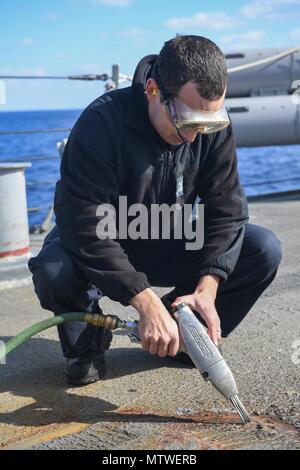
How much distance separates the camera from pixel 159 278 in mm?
2980

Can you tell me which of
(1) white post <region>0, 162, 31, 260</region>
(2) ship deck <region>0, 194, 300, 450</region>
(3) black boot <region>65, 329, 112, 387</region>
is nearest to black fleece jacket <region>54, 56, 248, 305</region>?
(3) black boot <region>65, 329, 112, 387</region>

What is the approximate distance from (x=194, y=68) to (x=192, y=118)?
0.16 m

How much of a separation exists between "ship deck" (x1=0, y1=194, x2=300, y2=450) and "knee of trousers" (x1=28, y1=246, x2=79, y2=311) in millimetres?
396

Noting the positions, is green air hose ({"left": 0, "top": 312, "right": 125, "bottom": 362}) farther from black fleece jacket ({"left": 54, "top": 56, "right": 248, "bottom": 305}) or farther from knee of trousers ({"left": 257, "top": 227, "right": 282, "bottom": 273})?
knee of trousers ({"left": 257, "top": 227, "right": 282, "bottom": 273})

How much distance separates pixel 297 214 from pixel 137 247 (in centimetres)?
357

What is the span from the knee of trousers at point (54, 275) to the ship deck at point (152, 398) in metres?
0.40

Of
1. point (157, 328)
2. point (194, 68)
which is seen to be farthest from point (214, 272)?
point (194, 68)

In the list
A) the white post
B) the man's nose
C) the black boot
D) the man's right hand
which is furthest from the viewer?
the white post

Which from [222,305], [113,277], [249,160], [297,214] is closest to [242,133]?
[297,214]

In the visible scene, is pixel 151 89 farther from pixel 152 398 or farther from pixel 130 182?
pixel 152 398

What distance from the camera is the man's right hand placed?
91.7 inches
